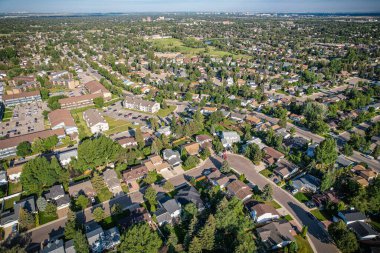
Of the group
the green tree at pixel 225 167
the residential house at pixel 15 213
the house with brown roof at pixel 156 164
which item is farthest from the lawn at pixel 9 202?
the green tree at pixel 225 167

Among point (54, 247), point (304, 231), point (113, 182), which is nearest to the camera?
point (54, 247)

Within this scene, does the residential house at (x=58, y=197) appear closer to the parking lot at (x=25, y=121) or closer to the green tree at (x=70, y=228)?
the green tree at (x=70, y=228)

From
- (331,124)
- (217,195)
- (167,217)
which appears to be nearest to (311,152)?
(331,124)

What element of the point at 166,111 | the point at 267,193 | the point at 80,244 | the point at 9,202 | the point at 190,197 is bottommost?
the point at 9,202

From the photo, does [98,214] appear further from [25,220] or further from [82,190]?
[25,220]

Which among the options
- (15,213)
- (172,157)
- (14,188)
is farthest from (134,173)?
(14,188)

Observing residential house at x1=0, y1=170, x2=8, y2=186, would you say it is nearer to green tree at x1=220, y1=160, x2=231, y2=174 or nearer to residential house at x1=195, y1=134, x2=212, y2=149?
residential house at x1=195, y1=134, x2=212, y2=149

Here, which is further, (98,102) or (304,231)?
(98,102)

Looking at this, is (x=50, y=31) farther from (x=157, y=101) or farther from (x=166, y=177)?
(x=166, y=177)
